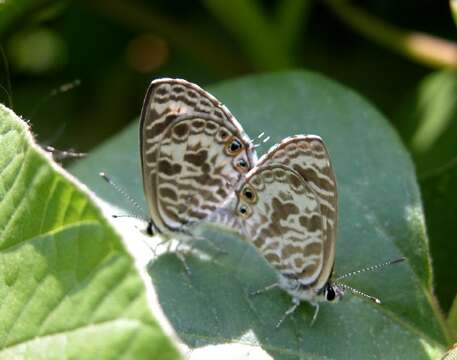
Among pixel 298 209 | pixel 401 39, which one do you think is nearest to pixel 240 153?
pixel 298 209

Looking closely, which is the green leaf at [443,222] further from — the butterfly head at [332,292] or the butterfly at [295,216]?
the butterfly head at [332,292]

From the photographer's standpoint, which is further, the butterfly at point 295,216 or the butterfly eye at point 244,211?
the butterfly eye at point 244,211

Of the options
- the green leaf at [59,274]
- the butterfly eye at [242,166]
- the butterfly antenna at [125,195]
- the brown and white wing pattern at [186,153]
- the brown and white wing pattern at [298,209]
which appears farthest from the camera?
the butterfly antenna at [125,195]

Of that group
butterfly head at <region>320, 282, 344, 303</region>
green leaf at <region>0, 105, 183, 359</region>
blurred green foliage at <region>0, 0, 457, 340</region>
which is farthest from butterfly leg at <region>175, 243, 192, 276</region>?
blurred green foliage at <region>0, 0, 457, 340</region>

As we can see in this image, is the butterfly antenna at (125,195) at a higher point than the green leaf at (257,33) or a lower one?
lower

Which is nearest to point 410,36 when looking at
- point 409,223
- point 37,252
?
point 409,223

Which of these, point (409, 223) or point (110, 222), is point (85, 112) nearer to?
point (409, 223)

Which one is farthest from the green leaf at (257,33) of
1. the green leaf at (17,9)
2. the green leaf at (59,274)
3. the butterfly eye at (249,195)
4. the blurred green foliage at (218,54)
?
the green leaf at (59,274)
